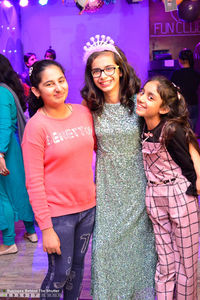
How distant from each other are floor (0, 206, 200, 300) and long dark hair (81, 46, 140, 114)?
3.97 ft

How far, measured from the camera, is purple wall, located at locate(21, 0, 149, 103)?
6.89m

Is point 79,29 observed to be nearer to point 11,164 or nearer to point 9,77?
point 9,77

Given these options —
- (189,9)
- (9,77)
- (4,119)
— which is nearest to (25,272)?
(4,119)

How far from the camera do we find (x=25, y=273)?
2.29 meters

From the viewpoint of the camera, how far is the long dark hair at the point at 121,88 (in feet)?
5.46

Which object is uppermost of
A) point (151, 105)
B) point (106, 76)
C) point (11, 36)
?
point (11, 36)

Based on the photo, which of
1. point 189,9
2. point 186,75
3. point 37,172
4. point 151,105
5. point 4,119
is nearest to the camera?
point 37,172

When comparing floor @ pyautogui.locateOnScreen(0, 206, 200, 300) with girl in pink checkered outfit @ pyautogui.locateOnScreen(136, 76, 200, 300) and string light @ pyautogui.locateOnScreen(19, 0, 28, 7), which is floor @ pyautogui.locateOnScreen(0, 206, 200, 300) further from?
string light @ pyautogui.locateOnScreen(19, 0, 28, 7)

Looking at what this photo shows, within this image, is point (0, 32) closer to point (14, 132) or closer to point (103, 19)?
point (103, 19)

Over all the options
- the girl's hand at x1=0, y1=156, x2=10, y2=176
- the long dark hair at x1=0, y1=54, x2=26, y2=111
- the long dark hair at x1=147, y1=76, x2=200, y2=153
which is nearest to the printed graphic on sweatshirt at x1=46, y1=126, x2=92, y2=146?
the long dark hair at x1=147, y1=76, x2=200, y2=153

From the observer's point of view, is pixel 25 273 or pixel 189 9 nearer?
pixel 25 273

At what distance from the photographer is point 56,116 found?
147 cm

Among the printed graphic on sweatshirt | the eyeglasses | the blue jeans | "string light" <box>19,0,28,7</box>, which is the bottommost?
the blue jeans

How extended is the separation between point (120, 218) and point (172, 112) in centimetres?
60
